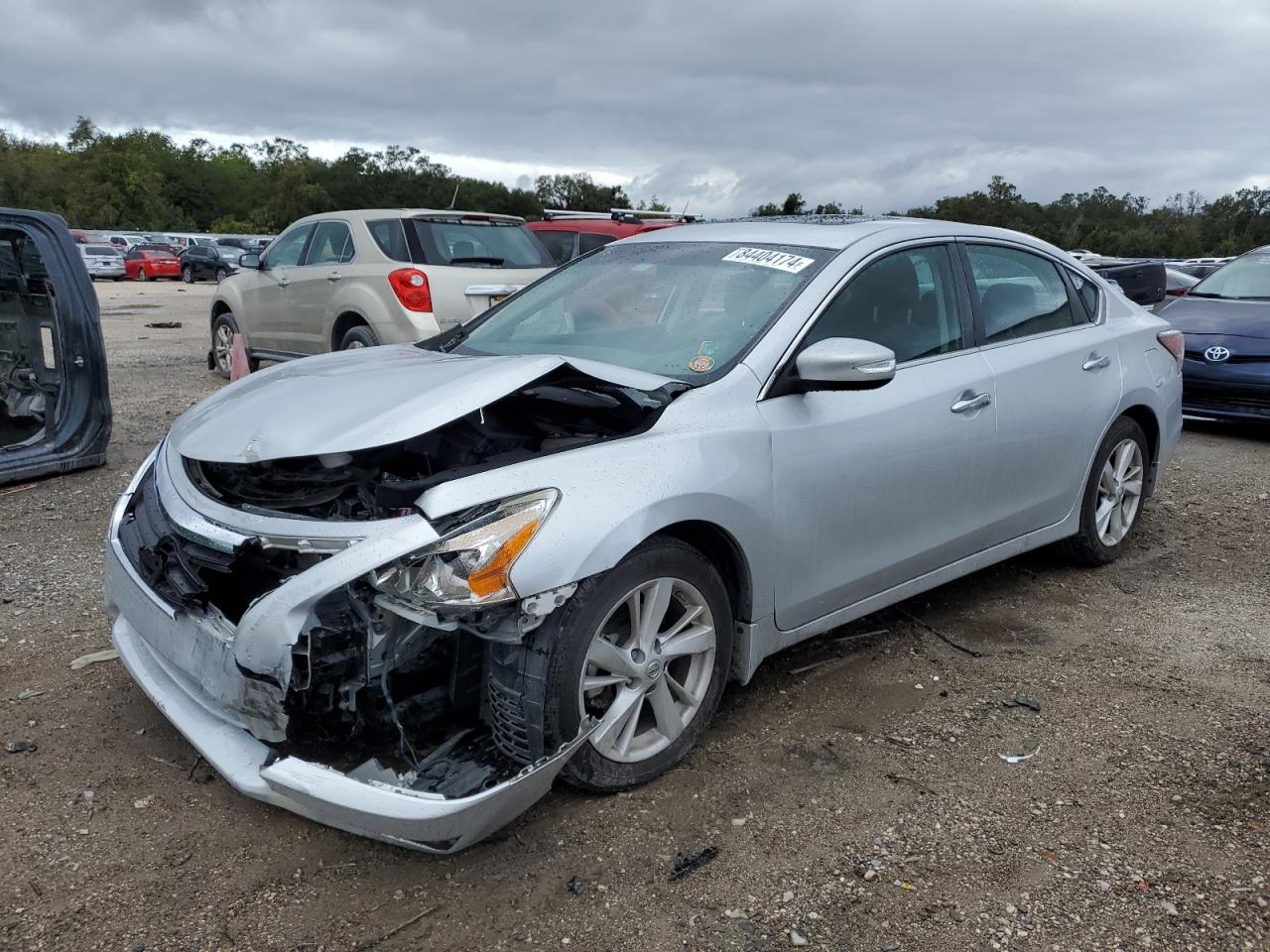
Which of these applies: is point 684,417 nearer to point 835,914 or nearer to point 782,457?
point 782,457

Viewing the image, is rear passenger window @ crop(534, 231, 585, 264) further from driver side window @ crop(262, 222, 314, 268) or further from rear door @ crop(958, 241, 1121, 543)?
rear door @ crop(958, 241, 1121, 543)

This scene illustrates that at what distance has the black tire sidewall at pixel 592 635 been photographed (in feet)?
8.79

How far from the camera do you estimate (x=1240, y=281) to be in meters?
9.44

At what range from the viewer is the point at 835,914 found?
254 centimetres

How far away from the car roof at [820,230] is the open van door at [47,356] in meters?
3.78

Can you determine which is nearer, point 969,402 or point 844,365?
point 844,365

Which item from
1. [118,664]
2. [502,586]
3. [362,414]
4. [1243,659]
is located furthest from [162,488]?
[1243,659]

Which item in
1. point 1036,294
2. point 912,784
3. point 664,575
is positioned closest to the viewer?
point 664,575

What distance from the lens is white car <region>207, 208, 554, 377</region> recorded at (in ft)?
27.5

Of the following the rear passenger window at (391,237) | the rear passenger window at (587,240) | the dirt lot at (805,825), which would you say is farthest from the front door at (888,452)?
the rear passenger window at (587,240)

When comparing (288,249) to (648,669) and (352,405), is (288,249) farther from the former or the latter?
(648,669)

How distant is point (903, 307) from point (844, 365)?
0.83m

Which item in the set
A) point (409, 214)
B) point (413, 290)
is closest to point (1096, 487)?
point (413, 290)

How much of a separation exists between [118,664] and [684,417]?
2.33 metres
